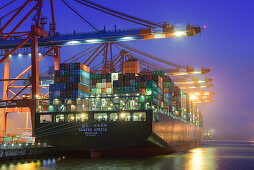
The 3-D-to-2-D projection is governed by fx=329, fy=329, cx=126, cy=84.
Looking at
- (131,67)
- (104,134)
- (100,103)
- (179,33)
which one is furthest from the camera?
(131,67)

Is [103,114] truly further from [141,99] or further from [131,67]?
[131,67]

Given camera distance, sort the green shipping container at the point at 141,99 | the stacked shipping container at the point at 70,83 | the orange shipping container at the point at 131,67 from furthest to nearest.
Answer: the orange shipping container at the point at 131,67, the stacked shipping container at the point at 70,83, the green shipping container at the point at 141,99

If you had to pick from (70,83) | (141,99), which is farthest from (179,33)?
(70,83)

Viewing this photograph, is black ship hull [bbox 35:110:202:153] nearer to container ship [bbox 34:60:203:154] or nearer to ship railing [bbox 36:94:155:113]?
container ship [bbox 34:60:203:154]

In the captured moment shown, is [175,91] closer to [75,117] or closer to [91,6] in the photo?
[91,6]

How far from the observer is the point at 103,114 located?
31031mm

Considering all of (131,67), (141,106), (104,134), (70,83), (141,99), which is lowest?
(104,134)

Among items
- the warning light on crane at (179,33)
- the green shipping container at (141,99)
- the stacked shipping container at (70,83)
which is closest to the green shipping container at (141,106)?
the green shipping container at (141,99)

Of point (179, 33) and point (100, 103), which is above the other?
point (179, 33)

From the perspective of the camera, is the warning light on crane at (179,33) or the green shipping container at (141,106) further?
the warning light on crane at (179,33)

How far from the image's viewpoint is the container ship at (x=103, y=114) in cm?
2939

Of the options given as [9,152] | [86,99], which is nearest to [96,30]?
[86,99]

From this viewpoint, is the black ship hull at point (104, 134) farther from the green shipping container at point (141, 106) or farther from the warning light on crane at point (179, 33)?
the warning light on crane at point (179, 33)

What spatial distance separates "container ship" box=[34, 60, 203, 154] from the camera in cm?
2939
